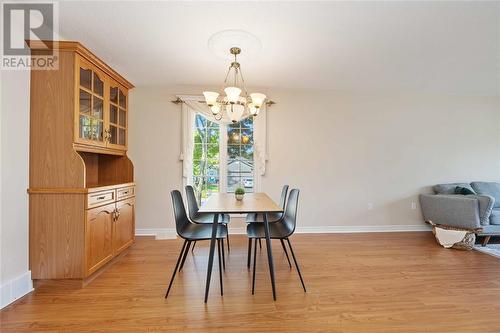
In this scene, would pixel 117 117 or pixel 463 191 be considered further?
pixel 463 191

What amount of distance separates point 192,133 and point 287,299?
2.75 m

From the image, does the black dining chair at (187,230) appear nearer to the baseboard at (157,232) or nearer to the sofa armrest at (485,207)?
the baseboard at (157,232)

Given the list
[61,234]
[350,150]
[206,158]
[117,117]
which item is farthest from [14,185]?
[350,150]

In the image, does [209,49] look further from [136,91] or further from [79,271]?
[79,271]

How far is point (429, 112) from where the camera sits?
413 centimetres

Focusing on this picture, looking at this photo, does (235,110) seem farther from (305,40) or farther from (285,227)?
(285,227)

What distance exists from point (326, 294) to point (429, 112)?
3.80 metres

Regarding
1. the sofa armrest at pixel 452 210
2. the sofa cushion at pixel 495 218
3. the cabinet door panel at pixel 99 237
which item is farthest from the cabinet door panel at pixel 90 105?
the sofa cushion at pixel 495 218

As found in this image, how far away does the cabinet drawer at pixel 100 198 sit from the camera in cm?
218

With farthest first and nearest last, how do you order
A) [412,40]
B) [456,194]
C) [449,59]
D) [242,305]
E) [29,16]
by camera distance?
[456,194] → [449,59] → [412,40] → [29,16] → [242,305]

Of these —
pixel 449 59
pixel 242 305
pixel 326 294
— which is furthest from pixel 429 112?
pixel 242 305

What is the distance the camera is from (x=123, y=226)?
111 inches

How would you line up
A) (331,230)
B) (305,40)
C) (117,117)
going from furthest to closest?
1. (331,230)
2. (117,117)
3. (305,40)

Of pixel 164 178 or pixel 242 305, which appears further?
pixel 164 178
